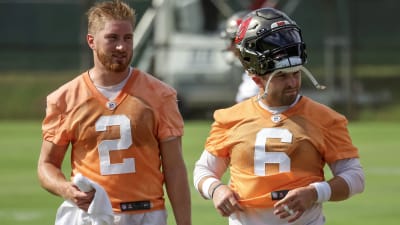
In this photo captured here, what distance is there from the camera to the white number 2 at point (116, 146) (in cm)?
627

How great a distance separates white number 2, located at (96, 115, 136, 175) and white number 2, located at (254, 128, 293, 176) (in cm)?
68

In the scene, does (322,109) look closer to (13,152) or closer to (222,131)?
(222,131)

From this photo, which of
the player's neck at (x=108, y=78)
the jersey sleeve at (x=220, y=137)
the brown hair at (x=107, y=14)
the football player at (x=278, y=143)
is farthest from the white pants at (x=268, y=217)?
the brown hair at (x=107, y=14)

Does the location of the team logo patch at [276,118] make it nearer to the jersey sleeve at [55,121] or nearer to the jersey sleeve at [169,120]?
the jersey sleeve at [169,120]

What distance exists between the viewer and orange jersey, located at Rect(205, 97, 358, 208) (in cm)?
596

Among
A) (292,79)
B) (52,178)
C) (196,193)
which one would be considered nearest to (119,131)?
(52,178)

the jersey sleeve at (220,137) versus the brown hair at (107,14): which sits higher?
the brown hair at (107,14)

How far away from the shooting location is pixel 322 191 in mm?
5777

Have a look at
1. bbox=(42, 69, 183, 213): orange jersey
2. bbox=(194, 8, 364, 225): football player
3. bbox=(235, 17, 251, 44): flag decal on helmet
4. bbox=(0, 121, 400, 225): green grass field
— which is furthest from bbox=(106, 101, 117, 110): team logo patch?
bbox=(0, 121, 400, 225): green grass field

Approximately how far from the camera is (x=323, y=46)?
26.2 m

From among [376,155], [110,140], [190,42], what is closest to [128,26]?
[110,140]

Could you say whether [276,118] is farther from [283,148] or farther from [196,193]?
[196,193]

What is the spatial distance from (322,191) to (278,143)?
375 millimetres

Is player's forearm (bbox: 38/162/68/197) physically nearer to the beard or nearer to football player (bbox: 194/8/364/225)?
the beard
